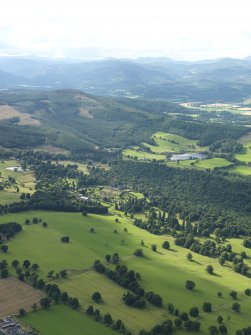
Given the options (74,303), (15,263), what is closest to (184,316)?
(74,303)

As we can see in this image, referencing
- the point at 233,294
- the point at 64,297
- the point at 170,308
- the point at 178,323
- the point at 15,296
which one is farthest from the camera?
the point at 233,294

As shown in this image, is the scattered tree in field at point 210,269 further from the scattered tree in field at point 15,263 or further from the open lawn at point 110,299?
the scattered tree in field at point 15,263

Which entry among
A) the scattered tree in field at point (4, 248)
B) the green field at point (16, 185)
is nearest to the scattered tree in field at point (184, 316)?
the scattered tree in field at point (4, 248)

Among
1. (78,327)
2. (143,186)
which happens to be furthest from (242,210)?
(78,327)

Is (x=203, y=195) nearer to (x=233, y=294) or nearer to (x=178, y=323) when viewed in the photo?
(x=233, y=294)

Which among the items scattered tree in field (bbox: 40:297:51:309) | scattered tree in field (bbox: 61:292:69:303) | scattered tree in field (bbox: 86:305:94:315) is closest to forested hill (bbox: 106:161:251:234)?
scattered tree in field (bbox: 61:292:69:303)
